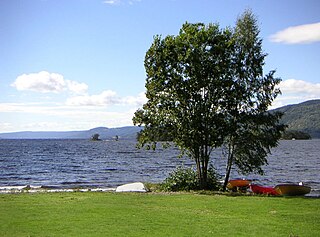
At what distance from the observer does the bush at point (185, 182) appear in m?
31.4

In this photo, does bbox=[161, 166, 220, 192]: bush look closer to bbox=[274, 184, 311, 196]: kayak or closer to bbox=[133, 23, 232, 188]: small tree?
bbox=[133, 23, 232, 188]: small tree

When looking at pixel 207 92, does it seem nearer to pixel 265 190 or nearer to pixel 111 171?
pixel 265 190

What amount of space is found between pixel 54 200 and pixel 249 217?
11.3m

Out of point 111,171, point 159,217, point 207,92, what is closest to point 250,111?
point 207,92

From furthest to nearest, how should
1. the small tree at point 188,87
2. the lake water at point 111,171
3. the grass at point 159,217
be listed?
the lake water at point 111,171 < the small tree at point 188,87 < the grass at point 159,217

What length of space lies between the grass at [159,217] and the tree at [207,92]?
688cm

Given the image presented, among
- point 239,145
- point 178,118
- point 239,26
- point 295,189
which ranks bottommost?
point 295,189

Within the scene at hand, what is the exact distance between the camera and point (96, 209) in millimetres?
20047

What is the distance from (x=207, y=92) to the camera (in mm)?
30750

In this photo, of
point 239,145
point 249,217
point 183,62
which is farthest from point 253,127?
point 249,217

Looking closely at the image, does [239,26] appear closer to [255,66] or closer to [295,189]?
[255,66]

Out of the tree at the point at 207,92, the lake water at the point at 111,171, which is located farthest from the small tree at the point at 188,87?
the lake water at the point at 111,171

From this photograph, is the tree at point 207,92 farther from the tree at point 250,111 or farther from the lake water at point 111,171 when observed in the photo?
the lake water at point 111,171

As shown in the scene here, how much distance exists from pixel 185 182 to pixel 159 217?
45.1ft
